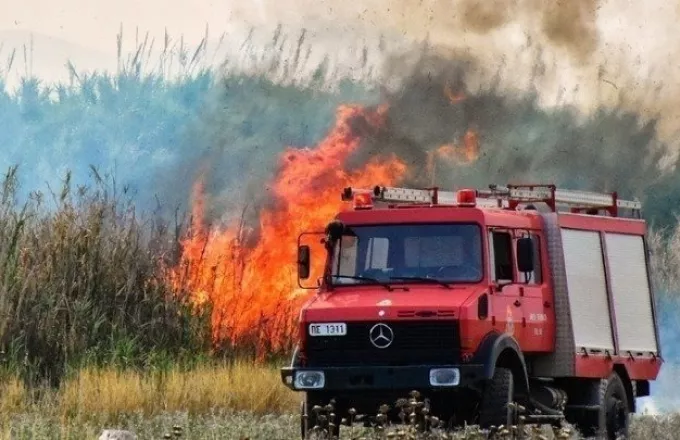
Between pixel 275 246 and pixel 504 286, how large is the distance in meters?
10.8

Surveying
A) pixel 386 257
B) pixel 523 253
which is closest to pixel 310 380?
pixel 386 257

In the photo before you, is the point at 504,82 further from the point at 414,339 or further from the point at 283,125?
the point at 414,339

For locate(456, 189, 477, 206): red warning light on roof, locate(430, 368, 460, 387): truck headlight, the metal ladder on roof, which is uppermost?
the metal ladder on roof

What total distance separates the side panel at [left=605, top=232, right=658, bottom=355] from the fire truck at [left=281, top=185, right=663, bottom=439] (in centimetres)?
8

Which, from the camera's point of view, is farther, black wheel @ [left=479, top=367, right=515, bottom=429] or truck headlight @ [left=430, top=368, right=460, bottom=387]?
black wheel @ [left=479, top=367, right=515, bottom=429]

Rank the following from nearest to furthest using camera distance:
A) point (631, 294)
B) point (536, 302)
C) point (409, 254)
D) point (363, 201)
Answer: point (409, 254)
point (363, 201)
point (536, 302)
point (631, 294)

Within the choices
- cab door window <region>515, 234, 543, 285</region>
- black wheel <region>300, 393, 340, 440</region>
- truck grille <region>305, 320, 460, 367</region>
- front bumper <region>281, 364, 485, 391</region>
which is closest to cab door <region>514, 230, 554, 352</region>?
cab door window <region>515, 234, 543, 285</region>

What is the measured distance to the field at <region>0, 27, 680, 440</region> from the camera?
22297 millimetres

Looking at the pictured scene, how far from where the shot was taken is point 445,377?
62.5 ft

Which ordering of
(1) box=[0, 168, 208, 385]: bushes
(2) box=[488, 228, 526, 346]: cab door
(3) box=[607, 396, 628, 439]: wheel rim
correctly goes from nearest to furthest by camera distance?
(2) box=[488, 228, 526, 346]: cab door
(3) box=[607, 396, 628, 439]: wheel rim
(1) box=[0, 168, 208, 385]: bushes

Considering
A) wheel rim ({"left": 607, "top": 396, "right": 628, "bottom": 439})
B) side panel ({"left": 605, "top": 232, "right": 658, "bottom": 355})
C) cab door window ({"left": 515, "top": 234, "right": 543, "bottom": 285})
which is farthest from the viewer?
side panel ({"left": 605, "top": 232, "right": 658, "bottom": 355})

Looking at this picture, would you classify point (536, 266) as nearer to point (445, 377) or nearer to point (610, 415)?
point (610, 415)

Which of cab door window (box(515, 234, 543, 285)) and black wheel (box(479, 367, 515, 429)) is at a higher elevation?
cab door window (box(515, 234, 543, 285))

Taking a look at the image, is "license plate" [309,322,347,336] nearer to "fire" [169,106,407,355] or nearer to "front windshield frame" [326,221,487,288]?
"front windshield frame" [326,221,487,288]
